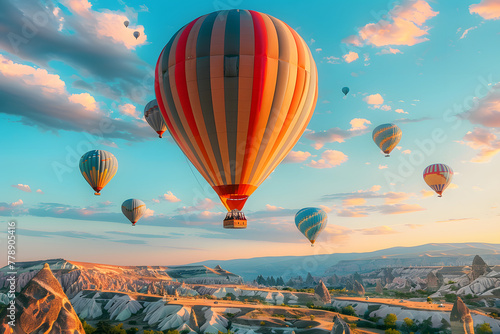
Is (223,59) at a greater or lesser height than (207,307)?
greater

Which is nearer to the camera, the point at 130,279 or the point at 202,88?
the point at 202,88

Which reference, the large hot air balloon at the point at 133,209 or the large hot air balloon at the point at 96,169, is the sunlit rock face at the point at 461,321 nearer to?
the large hot air balloon at the point at 96,169

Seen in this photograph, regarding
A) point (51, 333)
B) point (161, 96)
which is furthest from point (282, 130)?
point (51, 333)

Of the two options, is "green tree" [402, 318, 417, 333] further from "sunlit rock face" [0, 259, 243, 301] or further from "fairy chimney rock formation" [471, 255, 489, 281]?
"sunlit rock face" [0, 259, 243, 301]


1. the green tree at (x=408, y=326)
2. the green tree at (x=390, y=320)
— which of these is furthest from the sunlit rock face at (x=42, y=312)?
the green tree at (x=390, y=320)

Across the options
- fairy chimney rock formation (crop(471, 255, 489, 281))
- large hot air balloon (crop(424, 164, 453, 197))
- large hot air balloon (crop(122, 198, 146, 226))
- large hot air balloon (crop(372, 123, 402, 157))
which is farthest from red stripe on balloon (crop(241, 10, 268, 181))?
fairy chimney rock formation (crop(471, 255, 489, 281))

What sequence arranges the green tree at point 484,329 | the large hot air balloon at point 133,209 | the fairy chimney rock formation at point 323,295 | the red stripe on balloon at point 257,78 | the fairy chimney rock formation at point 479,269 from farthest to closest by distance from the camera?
the fairy chimney rock formation at point 479,269 → the fairy chimney rock formation at point 323,295 → the large hot air balloon at point 133,209 → the green tree at point 484,329 → the red stripe on balloon at point 257,78

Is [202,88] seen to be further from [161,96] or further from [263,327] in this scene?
[263,327]

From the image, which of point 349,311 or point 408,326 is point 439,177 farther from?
point 349,311
